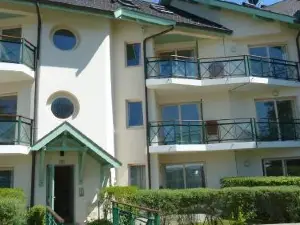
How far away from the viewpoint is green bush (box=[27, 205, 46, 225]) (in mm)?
13781

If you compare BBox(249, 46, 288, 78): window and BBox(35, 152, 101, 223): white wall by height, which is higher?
BBox(249, 46, 288, 78): window

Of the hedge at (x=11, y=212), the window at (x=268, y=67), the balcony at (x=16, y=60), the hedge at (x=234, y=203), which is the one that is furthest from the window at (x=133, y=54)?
the hedge at (x=11, y=212)

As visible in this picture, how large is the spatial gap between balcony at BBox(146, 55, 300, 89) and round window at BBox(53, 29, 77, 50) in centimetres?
384

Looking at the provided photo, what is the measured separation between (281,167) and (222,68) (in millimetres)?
5969

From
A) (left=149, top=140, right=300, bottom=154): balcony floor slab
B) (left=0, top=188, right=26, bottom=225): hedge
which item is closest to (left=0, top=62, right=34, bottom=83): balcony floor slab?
(left=0, top=188, right=26, bottom=225): hedge

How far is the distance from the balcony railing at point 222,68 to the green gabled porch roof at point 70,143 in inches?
196

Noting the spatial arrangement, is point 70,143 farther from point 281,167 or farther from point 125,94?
point 281,167

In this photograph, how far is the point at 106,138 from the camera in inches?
661

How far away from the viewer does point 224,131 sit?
18672mm

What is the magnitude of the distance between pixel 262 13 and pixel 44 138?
13.1m

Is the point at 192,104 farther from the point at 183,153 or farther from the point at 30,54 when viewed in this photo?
the point at 30,54

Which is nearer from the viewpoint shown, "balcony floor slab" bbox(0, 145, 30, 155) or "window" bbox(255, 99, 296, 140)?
"balcony floor slab" bbox(0, 145, 30, 155)

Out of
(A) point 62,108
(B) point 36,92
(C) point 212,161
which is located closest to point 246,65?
(C) point 212,161

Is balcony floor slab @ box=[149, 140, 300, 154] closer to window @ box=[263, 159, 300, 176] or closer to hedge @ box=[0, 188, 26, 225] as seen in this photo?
window @ box=[263, 159, 300, 176]
